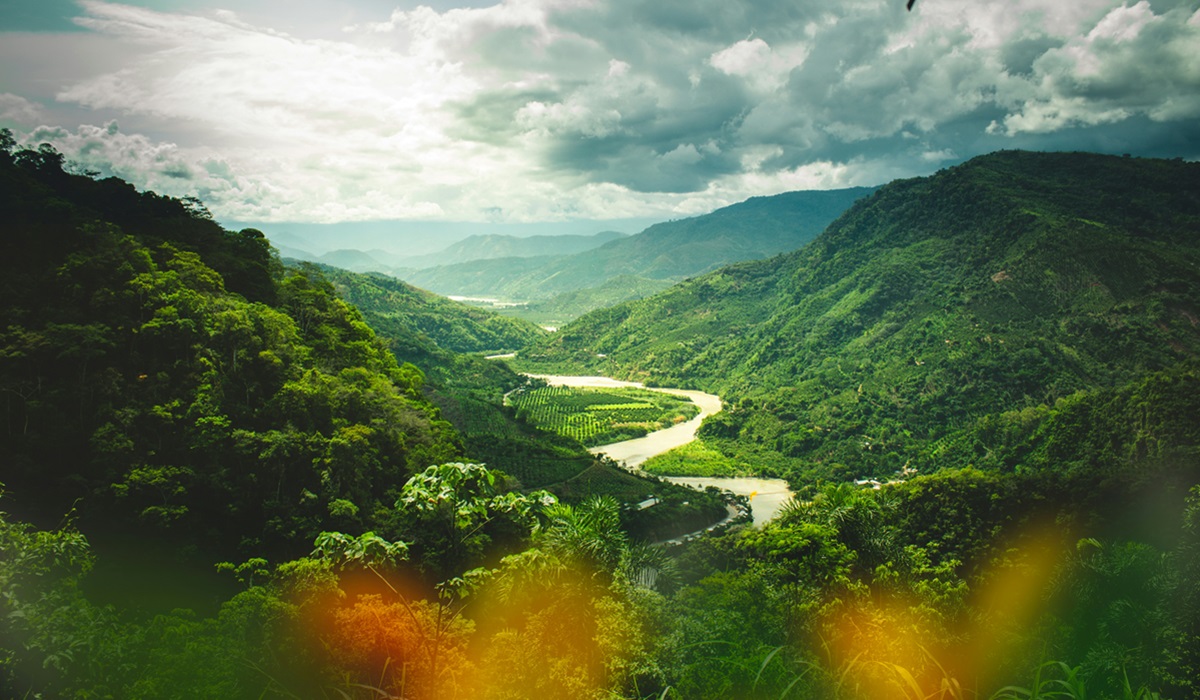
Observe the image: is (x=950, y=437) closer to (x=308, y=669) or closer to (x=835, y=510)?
(x=835, y=510)

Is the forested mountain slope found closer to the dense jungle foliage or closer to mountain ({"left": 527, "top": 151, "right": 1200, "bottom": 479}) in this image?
the dense jungle foliage

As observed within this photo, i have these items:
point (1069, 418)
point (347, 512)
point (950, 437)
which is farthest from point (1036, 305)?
point (347, 512)

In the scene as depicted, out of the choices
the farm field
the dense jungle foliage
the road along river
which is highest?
the dense jungle foliage

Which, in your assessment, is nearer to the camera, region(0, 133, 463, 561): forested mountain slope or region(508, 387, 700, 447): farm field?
region(0, 133, 463, 561): forested mountain slope

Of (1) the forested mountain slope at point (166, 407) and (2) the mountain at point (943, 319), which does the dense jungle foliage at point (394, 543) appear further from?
(2) the mountain at point (943, 319)

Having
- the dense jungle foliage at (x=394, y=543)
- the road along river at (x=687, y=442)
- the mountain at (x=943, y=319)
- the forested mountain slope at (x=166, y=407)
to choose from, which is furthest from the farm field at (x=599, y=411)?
the forested mountain slope at (x=166, y=407)

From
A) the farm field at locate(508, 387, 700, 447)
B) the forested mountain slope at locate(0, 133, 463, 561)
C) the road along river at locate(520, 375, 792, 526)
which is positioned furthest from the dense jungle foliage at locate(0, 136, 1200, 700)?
the farm field at locate(508, 387, 700, 447)
